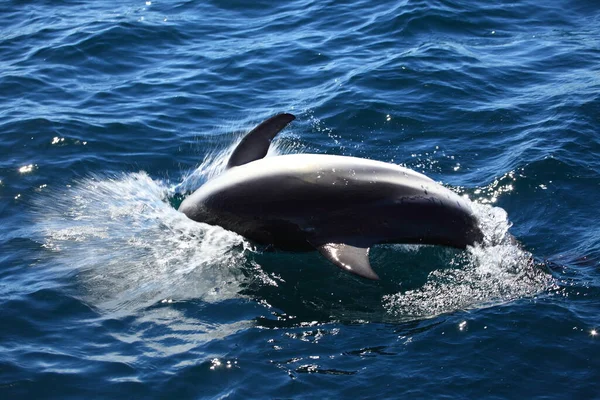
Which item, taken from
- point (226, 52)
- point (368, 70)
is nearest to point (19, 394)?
point (368, 70)

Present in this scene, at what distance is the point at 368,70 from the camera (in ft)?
58.0

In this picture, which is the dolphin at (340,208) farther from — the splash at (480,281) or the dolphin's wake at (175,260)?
the dolphin's wake at (175,260)

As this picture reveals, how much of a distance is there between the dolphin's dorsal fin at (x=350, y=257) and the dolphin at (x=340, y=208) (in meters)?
0.01

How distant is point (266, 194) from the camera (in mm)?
10617

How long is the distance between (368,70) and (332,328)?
9052mm

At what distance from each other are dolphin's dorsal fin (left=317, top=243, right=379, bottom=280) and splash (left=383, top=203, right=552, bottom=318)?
2.63 feet

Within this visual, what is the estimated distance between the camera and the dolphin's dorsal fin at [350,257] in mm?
9578

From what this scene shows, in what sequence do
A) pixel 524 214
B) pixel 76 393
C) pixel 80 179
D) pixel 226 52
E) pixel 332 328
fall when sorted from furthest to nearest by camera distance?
1. pixel 226 52
2. pixel 80 179
3. pixel 524 214
4. pixel 332 328
5. pixel 76 393

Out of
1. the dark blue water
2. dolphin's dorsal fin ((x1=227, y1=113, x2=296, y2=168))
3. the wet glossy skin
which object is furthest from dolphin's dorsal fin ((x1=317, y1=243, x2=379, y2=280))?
dolphin's dorsal fin ((x1=227, y1=113, x2=296, y2=168))

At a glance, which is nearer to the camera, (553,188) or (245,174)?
(245,174)

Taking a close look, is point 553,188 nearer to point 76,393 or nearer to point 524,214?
point 524,214

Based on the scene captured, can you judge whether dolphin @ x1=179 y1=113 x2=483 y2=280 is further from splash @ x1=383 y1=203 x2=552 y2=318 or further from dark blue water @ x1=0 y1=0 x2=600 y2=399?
dark blue water @ x1=0 y1=0 x2=600 y2=399

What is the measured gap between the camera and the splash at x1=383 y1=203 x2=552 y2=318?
10148 mm

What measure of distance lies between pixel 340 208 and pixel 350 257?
2.37ft
